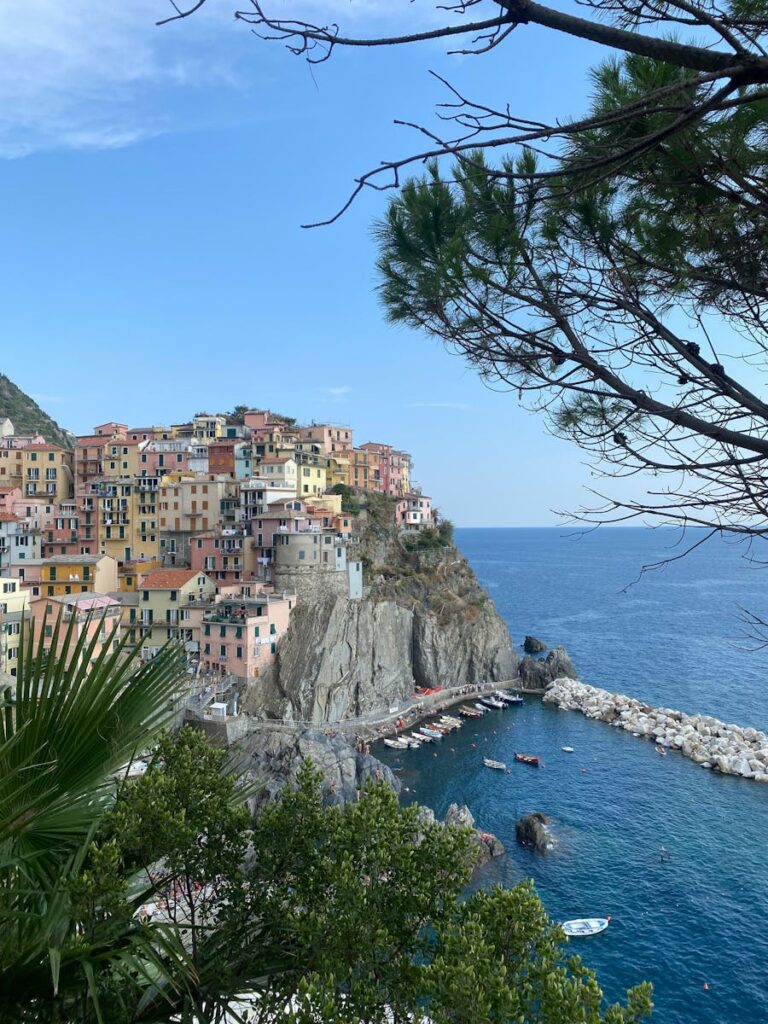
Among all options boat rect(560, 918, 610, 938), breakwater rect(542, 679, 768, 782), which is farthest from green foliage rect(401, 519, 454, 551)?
boat rect(560, 918, 610, 938)

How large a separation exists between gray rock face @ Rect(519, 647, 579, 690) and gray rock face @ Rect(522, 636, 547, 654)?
25.8 feet

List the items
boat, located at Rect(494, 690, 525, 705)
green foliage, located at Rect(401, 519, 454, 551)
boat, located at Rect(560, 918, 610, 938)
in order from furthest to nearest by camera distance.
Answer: green foliage, located at Rect(401, 519, 454, 551) < boat, located at Rect(494, 690, 525, 705) < boat, located at Rect(560, 918, 610, 938)

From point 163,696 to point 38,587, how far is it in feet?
111

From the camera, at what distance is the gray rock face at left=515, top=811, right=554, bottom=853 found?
66.7 feet

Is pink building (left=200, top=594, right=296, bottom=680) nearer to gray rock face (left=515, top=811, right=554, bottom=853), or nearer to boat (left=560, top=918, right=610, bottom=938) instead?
gray rock face (left=515, top=811, right=554, bottom=853)

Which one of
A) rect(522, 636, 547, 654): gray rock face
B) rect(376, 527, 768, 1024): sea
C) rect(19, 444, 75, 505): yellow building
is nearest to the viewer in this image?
rect(376, 527, 768, 1024): sea

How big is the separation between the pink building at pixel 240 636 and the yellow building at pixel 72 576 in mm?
6847

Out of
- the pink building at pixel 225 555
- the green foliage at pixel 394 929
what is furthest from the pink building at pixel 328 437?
the green foliage at pixel 394 929

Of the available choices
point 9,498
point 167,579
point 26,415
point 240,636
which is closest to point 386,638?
point 240,636

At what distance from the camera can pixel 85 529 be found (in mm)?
38312

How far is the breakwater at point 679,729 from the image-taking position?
87.9ft

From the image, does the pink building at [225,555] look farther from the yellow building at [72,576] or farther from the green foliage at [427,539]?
the green foliage at [427,539]

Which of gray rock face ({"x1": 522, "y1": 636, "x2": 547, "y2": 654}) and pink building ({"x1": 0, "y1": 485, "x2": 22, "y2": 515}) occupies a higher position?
pink building ({"x1": 0, "y1": 485, "x2": 22, "y2": 515})

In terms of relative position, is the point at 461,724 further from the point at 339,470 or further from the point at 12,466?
the point at 12,466
